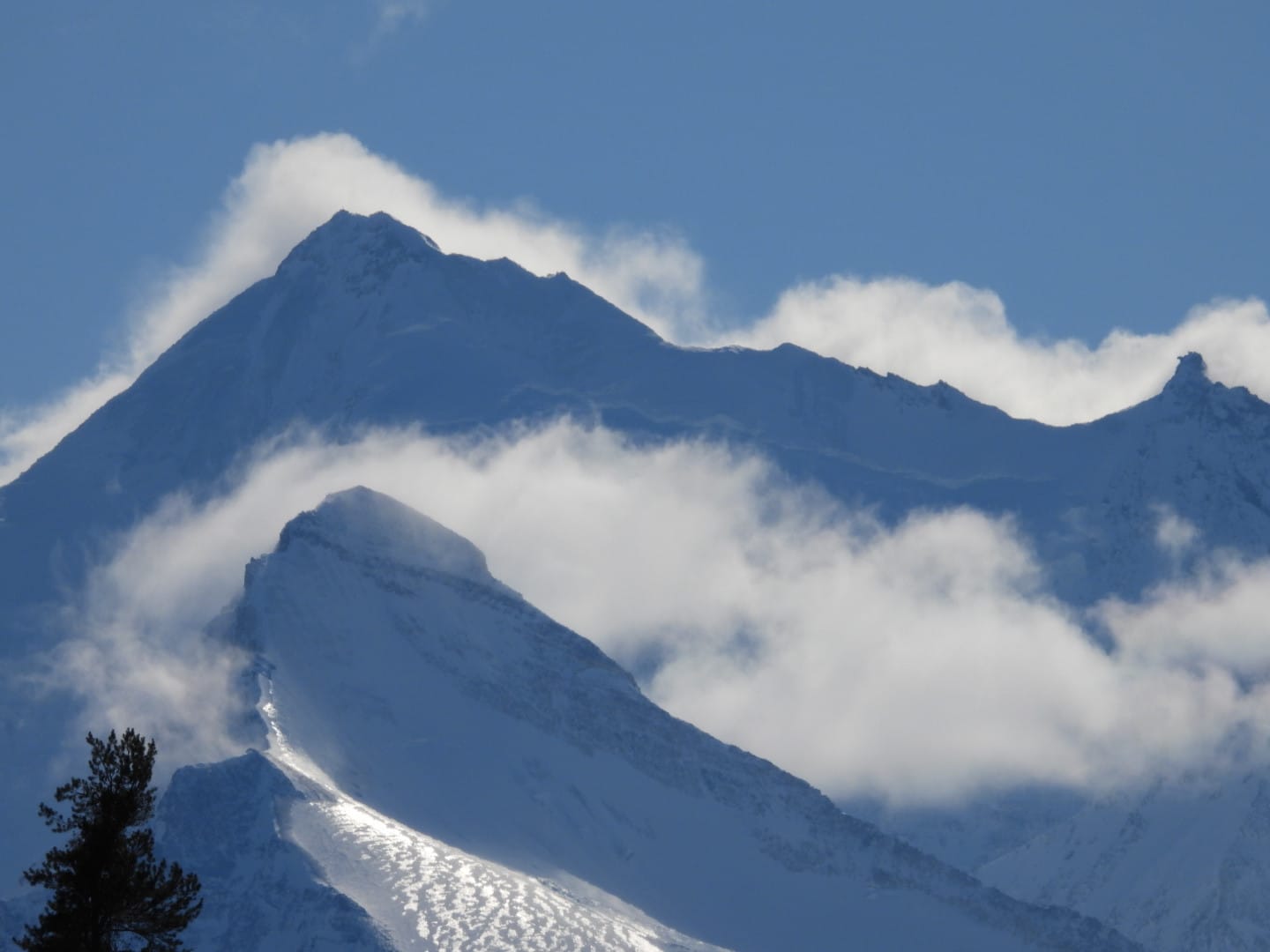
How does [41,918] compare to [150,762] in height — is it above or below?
below

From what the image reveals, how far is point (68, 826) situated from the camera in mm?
66500

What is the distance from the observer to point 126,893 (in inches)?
2515

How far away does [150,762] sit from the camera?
63906 mm

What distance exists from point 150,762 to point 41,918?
467cm

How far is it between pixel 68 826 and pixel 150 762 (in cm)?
393

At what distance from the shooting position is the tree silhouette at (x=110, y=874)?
208 ft

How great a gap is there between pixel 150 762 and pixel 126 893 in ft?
9.87

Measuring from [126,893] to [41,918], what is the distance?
2.49 m

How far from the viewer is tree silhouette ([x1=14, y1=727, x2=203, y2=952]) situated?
63.3 metres

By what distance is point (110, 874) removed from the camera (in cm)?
6384

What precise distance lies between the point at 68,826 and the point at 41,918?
2.48 meters
